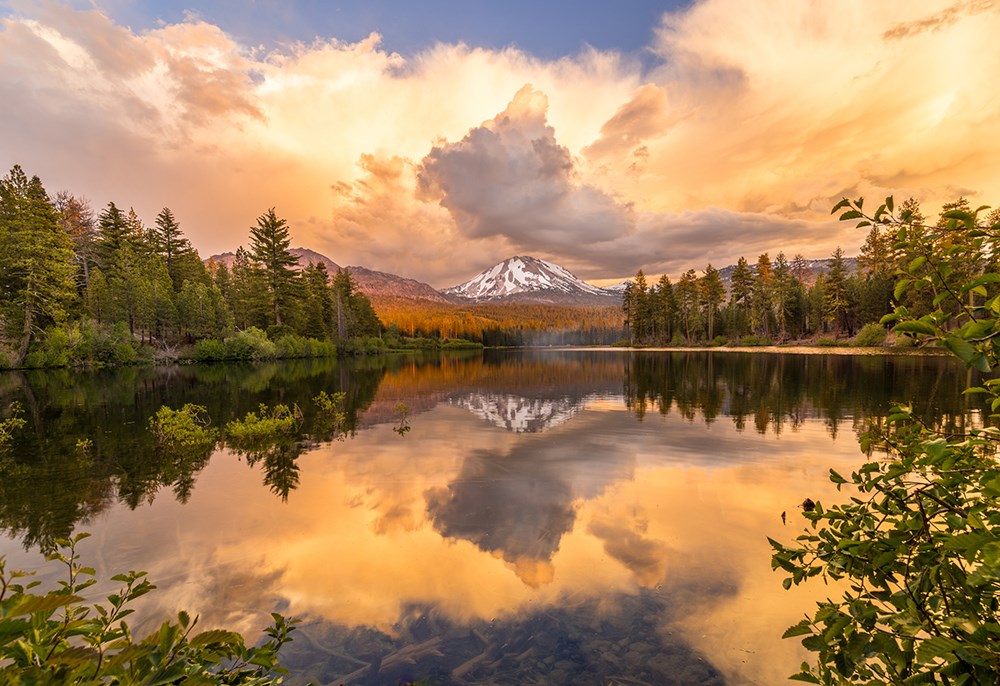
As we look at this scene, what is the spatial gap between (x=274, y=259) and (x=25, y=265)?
3316cm

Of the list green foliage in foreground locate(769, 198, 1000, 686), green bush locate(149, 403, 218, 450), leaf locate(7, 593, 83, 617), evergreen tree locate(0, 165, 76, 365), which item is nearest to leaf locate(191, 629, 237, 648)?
leaf locate(7, 593, 83, 617)

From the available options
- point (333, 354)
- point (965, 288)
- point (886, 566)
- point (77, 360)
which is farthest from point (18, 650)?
point (333, 354)

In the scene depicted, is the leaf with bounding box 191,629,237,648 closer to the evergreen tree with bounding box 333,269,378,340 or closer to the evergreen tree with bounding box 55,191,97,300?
the evergreen tree with bounding box 55,191,97,300

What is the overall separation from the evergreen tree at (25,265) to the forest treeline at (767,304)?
96.3 metres

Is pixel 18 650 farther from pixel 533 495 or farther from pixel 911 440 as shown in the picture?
pixel 533 495

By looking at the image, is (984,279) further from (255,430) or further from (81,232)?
(81,232)

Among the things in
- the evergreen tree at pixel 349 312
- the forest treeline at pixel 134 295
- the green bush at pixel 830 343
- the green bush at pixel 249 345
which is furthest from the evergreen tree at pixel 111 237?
the green bush at pixel 830 343

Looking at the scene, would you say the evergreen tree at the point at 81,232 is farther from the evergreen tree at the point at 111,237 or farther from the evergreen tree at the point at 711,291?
the evergreen tree at the point at 711,291

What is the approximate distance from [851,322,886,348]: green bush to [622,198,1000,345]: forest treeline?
0.50 feet

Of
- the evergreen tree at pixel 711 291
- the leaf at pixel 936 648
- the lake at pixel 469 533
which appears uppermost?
the evergreen tree at pixel 711 291

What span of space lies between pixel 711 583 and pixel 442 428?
13.1 meters

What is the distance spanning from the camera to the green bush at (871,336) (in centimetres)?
6178

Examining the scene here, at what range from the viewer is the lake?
18.0ft

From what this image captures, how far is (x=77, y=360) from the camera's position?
44.9m
